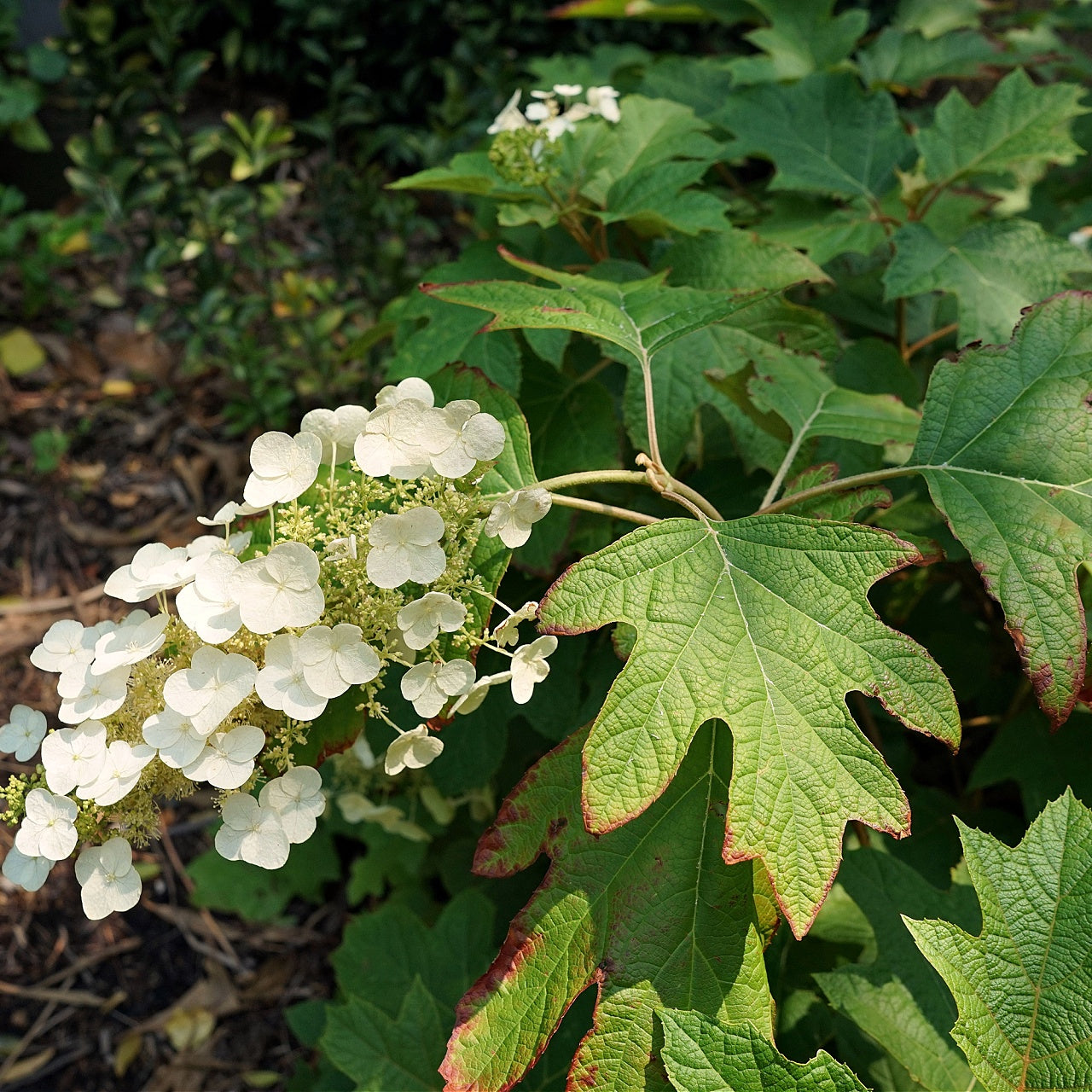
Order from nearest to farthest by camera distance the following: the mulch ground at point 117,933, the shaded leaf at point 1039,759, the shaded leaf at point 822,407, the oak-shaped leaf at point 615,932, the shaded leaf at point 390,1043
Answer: the oak-shaped leaf at point 615,932 < the shaded leaf at point 822,407 < the shaded leaf at point 390,1043 < the shaded leaf at point 1039,759 < the mulch ground at point 117,933

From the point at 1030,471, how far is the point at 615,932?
2.52 feet

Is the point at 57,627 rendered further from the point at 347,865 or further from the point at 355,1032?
the point at 347,865

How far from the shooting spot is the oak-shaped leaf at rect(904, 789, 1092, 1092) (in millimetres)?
1002

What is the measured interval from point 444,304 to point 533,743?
90cm

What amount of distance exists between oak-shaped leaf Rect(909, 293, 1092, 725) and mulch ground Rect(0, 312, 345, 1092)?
2.09 metres

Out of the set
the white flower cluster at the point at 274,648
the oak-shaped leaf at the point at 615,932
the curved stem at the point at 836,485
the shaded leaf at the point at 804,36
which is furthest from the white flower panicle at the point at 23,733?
the shaded leaf at the point at 804,36

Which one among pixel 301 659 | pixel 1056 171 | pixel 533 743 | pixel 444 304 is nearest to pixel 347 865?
pixel 533 743

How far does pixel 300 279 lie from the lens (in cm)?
341

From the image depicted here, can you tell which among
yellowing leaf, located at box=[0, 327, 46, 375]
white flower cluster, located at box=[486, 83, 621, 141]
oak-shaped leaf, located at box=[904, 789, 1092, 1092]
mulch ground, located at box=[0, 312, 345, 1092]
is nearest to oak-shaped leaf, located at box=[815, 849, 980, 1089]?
oak-shaped leaf, located at box=[904, 789, 1092, 1092]

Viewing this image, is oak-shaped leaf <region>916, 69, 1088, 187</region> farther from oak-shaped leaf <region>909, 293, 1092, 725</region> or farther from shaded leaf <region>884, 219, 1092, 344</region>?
oak-shaped leaf <region>909, 293, 1092, 725</region>

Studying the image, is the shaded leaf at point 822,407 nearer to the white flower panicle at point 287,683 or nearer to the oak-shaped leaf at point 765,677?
the oak-shaped leaf at point 765,677

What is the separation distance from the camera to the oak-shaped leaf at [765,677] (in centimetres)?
99

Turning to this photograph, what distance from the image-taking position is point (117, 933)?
256cm

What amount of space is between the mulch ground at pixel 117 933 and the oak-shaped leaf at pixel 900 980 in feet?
5.49
